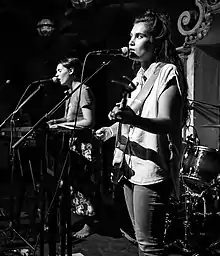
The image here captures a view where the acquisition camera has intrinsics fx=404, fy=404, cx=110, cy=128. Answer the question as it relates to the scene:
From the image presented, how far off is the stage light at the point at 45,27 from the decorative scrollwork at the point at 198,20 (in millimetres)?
2513

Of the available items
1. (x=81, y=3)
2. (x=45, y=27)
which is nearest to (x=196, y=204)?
(x=81, y=3)

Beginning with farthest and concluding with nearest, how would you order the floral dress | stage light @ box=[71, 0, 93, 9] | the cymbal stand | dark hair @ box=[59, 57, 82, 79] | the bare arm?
stage light @ box=[71, 0, 93, 9] → dark hair @ box=[59, 57, 82, 79] → the cymbal stand → the floral dress → the bare arm

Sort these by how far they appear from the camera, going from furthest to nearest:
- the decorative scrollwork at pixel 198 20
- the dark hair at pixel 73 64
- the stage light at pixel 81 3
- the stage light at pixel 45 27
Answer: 1. the stage light at pixel 45 27
2. the stage light at pixel 81 3
3. the decorative scrollwork at pixel 198 20
4. the dark hair at pixel 73 64

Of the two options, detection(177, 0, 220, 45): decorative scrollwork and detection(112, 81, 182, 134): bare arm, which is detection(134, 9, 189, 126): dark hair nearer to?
detection(112, 81, 182, 134): bare arm

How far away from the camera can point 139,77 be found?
188cm

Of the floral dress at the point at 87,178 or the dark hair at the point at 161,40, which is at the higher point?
the dark hair at the point at 161,40

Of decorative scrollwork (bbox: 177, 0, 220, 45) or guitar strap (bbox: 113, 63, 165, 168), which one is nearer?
guitar strap (bbox: 113, 63, 165, 168)

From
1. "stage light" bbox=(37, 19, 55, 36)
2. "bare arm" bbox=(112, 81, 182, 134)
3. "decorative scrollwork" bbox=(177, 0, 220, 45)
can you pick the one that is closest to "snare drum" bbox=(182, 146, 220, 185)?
"decorative scrollwork" bbox=(177, 0, 220, 45)

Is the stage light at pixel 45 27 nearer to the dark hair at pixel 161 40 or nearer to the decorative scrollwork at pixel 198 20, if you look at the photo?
the decorative scrollwork at pixel 198 20

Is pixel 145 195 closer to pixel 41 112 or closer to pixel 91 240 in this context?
pixel 91 240

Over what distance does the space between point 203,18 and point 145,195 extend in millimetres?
3309

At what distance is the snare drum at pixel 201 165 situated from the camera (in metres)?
3.66

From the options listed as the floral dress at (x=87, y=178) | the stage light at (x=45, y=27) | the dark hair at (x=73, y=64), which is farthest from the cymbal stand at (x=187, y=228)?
the stage light at (x=45, y=27)

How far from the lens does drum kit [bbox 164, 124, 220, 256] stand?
3.50 metres
